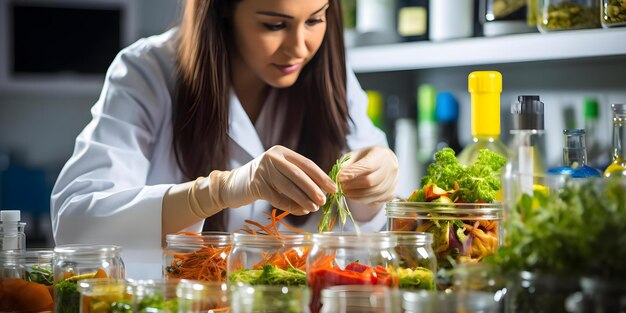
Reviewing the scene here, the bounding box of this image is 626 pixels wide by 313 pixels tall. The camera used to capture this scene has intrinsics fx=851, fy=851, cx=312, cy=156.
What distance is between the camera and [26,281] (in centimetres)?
121

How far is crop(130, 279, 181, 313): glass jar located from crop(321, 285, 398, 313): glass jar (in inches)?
6.4

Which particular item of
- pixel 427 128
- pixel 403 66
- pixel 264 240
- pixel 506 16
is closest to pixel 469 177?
pixel 264 240

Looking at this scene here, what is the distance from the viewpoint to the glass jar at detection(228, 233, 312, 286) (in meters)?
1.01

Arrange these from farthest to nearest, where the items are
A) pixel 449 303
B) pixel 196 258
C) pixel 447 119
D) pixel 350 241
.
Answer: pixel 447 119, pixel 196 258, pixel 350 241, pixel 449 303

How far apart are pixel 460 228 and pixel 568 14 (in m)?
0.84

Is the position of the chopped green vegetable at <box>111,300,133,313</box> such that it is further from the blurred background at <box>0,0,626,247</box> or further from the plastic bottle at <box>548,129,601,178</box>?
the blurred background at <box>0,0,626,247</box>

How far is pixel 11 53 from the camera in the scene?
3.21m

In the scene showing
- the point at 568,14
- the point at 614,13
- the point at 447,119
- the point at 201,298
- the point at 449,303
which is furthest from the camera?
the point at 447,119

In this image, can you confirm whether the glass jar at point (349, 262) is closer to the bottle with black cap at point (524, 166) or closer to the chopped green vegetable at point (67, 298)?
the bottle with black cap at point (524, 166)

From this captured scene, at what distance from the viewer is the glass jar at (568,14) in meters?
1.73

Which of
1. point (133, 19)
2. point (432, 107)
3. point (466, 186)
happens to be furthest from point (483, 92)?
point (133, 19)

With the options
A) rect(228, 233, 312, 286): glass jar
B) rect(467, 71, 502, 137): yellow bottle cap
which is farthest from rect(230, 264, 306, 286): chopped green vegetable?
rect(467, 71, 502, 137): yellow bottle cap

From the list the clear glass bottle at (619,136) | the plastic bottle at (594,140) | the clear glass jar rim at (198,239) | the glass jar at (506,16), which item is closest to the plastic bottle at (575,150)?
the clear glass bottle at (619,136)

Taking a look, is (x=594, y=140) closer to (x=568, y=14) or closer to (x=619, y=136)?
(x=568, y=14)
